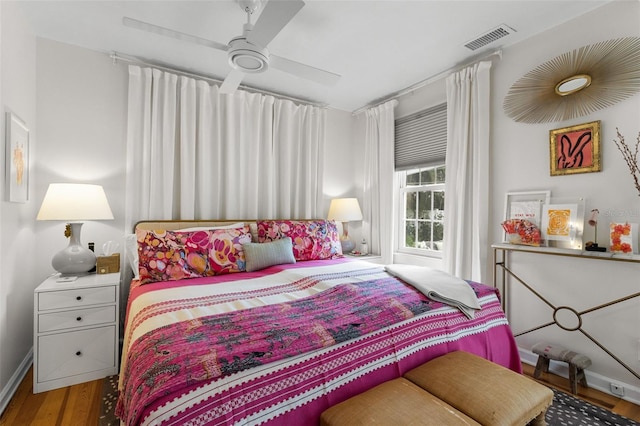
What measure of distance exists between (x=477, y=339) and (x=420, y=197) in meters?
2.07

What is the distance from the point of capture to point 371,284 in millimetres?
1939

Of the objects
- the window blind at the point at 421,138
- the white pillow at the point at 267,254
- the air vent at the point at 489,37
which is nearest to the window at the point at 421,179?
the window blind at the point at 421,138

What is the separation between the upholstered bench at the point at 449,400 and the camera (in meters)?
1.04

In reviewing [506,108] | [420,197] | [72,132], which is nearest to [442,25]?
[506,108]

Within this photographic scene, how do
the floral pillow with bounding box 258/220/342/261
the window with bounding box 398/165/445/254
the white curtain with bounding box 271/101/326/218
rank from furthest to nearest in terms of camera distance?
1. the white curtain with bounding box 271/101/326/218
2. the window with bounding box 398/165/445/254
3. the floral pillow with bounding box 258/220/342/261

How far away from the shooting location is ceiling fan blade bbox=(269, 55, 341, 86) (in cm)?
207

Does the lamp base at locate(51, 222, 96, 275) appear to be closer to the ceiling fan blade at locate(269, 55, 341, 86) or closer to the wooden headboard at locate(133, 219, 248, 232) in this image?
the wooden headboard at locate(133, 219, 248, 232)

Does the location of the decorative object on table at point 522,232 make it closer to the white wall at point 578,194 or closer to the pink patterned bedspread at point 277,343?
the white wall at point 578,194

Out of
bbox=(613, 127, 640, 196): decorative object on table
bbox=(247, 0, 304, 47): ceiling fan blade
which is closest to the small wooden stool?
bbox=(613, 127, 640, 196): decorative object on table

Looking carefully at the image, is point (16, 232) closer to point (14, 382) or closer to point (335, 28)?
point (14, 382)

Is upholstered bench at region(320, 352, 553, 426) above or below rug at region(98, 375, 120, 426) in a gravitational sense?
above

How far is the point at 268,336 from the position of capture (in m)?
1.21

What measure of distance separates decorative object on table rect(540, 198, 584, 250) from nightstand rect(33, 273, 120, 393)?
321cm

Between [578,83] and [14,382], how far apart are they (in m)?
4.36
